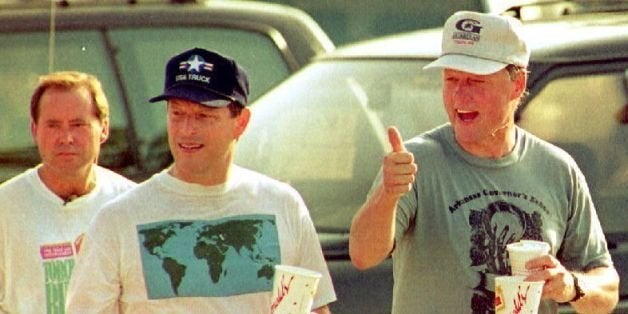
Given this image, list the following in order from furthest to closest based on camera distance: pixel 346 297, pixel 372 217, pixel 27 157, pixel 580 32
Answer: pixel 27 157 < pixel 580 32 < pixel 346 297 < pixel 372 217

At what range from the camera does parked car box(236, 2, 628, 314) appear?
8.03 metres

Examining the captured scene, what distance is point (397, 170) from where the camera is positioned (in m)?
5.88

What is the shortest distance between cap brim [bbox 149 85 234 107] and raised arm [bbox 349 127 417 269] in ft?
1.55

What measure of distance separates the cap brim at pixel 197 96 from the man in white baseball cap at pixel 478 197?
1.54 feet

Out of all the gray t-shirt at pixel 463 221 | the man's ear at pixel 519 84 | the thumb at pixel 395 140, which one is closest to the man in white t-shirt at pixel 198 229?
the gray t-shirt at pixel 463 221

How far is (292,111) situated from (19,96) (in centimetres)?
231

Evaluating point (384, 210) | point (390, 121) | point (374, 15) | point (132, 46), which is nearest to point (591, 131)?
point (390, 121)

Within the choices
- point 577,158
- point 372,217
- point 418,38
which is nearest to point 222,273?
point 372,217

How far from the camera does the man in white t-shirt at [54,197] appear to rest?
688 cm

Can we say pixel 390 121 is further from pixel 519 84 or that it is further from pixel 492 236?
pixel 492 236

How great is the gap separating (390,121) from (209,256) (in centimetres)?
239

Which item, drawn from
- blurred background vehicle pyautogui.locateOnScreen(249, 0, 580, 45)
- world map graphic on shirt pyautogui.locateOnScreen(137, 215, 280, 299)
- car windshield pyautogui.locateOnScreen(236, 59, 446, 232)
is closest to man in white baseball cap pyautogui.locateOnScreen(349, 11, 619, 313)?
world map graphic on shirt pyautogui.locateOnScreen(137, 215, 280, 299)

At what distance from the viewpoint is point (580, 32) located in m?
8.48

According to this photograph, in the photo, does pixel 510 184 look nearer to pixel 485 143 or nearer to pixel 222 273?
pixel 485 143
